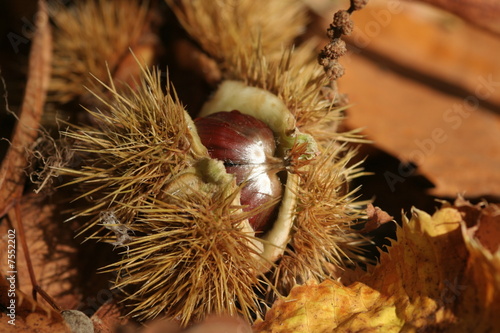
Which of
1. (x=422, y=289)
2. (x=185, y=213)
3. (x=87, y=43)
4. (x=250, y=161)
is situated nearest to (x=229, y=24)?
(x=87, y=43)

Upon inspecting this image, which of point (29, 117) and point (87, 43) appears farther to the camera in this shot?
point (87, 43)

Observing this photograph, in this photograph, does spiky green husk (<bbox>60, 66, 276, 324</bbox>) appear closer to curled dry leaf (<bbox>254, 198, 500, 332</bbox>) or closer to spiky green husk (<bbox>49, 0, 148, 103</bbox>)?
curled dry leaf (<bbox>254, 198, 500, 332</bbox>)

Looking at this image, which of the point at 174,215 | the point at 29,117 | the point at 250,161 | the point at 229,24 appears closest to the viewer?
the point at 174,215

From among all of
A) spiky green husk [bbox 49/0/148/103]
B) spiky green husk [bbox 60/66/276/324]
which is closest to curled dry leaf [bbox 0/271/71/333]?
spiky green husk [bbox 60/66/276/324]

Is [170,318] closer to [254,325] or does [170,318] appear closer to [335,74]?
[254,325]

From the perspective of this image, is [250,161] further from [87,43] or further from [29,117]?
[87,43]

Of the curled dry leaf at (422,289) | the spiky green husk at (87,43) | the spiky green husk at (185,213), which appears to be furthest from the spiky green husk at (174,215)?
the spiky green husk at (87,43)

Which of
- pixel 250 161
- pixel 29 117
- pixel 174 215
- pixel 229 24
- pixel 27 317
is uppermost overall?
pixel 229 24

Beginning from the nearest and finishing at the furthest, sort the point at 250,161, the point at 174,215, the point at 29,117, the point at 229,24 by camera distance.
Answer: the point at 174,215
the point at 250,161
the point at 29,117
the point at 229,24
